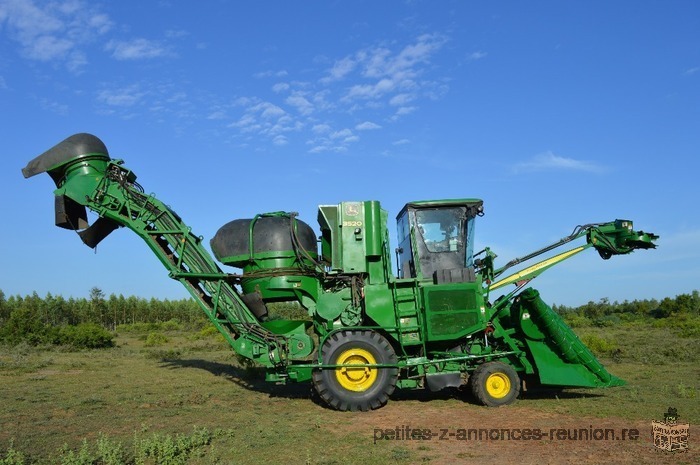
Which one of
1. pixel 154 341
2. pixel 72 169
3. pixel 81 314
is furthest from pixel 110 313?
pixel 72 169

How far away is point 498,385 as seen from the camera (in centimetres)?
965

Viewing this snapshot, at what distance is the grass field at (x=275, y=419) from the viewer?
20.1 feet

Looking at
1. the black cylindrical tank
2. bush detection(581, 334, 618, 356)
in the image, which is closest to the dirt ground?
the black cylindrical tank

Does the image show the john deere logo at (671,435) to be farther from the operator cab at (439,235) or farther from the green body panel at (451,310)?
the operator cab at (439,235)

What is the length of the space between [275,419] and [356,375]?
1.70 meters

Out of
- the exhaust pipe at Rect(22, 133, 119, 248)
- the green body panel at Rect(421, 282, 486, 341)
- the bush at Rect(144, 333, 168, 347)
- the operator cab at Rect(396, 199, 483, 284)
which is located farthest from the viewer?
the bush at Rect(144, 333, 168, 347)

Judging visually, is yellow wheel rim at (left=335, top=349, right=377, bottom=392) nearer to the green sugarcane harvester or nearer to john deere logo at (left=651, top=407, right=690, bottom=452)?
the green sugarcane harvester

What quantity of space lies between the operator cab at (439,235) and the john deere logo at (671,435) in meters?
4.04

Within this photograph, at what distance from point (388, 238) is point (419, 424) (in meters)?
3.67

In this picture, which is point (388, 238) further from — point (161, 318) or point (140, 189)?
point (161, 318)

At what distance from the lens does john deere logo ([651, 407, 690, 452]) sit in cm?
626

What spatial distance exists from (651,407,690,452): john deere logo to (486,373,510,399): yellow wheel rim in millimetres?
2900

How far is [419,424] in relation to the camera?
26.5 ft

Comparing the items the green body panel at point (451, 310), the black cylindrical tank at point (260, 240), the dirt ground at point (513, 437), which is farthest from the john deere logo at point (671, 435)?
the black cylindrical tank at point (260, 240)
